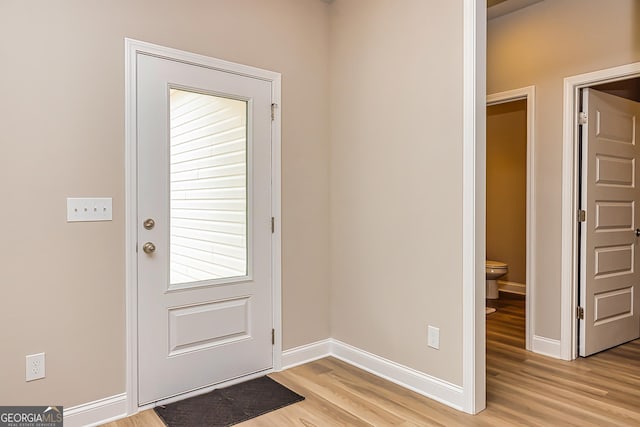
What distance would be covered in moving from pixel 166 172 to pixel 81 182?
0.45 m

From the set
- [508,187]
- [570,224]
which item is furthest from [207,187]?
[508,187]

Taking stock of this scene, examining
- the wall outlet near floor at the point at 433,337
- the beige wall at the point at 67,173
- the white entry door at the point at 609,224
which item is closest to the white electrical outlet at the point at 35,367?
the beige wall at the point at 67,173

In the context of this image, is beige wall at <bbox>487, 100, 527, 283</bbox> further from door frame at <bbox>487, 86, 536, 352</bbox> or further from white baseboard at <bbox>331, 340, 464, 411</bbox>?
white baseboard at <bbox>331, 340, 464, 411</bbox>

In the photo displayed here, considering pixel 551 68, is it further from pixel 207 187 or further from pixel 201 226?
pixel 201 226

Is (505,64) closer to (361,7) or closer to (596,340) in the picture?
(361,7)

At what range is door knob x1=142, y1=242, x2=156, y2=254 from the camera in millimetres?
2441

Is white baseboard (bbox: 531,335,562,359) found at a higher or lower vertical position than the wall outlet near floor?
lower

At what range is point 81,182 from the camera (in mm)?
2236

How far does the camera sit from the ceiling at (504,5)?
3.43 metres

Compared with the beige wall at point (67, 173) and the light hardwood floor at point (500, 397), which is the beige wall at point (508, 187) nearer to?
the light hardwood floor at point (500, 397)

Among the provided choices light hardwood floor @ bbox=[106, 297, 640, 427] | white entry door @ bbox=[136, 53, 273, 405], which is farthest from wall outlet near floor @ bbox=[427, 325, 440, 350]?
white entry door @ bbox=[136, 53, 273, 405]

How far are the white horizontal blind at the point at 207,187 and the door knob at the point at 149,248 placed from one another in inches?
4.5

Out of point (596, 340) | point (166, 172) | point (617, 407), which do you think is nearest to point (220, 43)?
point (166, 172)

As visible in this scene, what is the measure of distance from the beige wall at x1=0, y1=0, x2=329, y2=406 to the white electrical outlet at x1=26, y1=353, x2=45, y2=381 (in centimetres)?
3
